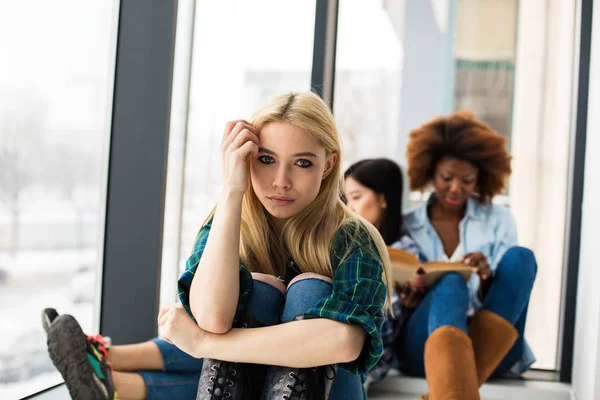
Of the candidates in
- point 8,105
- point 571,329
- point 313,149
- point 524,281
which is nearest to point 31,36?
point 8,105

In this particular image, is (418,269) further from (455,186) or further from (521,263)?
(455,186)

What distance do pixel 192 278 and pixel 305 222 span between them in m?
0.27

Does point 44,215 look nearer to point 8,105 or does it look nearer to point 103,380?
point 8,105

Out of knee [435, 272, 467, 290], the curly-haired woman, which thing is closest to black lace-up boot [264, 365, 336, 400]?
the curly-haired woman

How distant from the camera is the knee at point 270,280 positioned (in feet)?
4.08

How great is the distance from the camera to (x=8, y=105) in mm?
1493

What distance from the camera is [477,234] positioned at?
2.23 m

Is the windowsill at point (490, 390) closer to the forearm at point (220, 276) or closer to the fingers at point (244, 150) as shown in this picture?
the forearm at point (220, 276)

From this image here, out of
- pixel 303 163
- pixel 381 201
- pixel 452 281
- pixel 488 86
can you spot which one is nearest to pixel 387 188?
pixel 381 201

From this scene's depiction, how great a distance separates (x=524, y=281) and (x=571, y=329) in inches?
21.4

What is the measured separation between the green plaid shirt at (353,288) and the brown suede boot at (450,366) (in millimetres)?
425

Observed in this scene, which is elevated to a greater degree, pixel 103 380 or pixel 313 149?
pixel 313 149

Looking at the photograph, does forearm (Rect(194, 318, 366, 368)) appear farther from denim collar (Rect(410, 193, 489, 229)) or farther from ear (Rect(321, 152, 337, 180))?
denim collar (Rect(410, 193, 489, 229))

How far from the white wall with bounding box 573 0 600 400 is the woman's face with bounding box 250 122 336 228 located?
903mm
